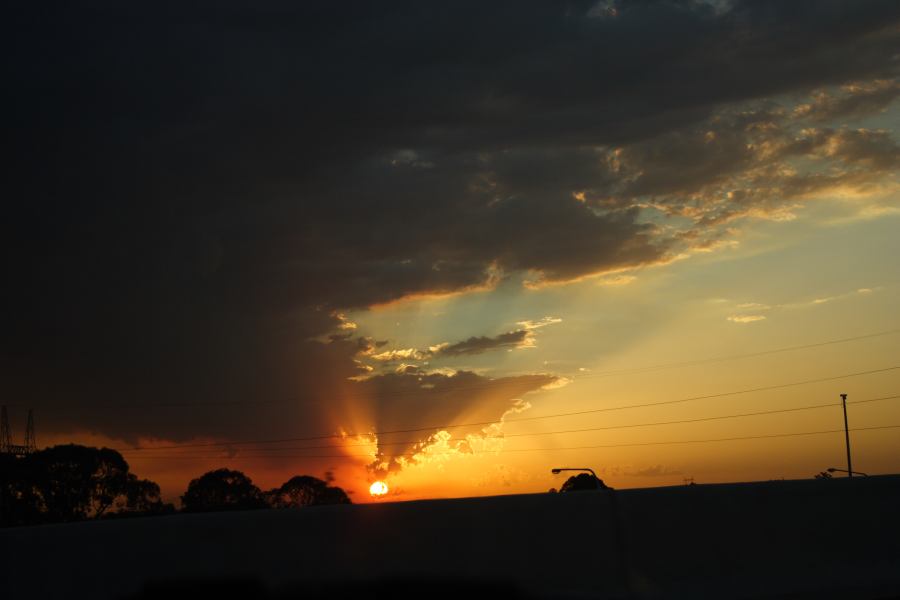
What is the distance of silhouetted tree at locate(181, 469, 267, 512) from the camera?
337ft

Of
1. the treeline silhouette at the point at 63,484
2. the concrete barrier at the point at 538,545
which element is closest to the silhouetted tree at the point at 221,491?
the treeline silhouette at the point at 63,484

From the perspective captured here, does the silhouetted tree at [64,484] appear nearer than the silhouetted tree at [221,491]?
Yes

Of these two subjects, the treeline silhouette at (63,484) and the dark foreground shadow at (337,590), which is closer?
the dark foreground shadow at (337,590)

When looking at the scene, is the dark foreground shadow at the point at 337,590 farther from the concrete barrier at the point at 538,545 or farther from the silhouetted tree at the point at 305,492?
the silhouetted tree at the point at 305,492

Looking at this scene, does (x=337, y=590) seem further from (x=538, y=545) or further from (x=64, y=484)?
(x=64, y=484)

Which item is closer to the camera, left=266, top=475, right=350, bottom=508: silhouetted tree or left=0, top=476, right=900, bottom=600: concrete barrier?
left=0, top=476, right=900, bottom=600: concrete barrier

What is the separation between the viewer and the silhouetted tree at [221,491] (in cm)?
10275

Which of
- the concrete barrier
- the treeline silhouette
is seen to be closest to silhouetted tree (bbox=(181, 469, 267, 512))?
the treeline silhouette

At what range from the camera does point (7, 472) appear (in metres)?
73.9

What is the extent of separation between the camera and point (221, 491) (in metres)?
105

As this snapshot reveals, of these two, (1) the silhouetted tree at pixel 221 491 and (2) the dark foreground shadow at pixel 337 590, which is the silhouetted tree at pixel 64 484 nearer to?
(1) the silhouetted tree at pixel 221 491

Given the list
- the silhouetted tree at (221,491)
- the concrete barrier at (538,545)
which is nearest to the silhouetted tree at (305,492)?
the silhouetted tree at (221,491)

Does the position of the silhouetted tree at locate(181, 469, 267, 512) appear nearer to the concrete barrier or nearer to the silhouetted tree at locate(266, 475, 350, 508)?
the silhouetted tree at locate(266, 475, 350, 508)

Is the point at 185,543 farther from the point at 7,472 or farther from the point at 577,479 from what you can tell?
the point at 577,479
